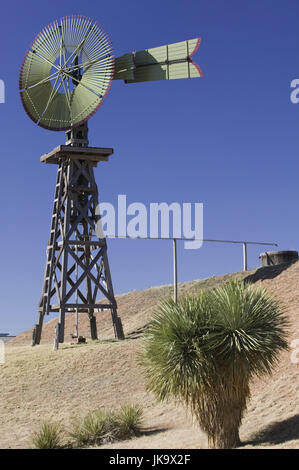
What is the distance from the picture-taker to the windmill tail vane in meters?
31.9

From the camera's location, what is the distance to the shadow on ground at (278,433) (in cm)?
1480

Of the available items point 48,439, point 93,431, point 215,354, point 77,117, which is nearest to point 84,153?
point 77,117

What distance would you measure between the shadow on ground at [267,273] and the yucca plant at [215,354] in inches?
649

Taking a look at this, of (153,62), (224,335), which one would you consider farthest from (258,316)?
(153,62)

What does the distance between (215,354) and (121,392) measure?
872 cm

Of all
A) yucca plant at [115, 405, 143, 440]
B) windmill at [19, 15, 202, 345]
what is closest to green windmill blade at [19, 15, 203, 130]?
windmill at [19, 15, 202, 345]

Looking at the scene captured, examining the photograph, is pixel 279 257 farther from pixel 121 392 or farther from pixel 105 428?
pixel 105 428

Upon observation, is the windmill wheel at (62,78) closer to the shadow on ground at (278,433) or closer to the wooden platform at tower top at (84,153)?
the wooden platform at tower top at (84,153)

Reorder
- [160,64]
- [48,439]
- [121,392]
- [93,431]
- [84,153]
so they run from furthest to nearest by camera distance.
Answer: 1. [160,64]
2. [84,153]
3. [121,392]
4. [93,431]
5. [48,439]

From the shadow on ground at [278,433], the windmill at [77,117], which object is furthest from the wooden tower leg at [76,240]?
the shadow on ground at [278,433]

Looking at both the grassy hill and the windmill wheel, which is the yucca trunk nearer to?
the grassy hill

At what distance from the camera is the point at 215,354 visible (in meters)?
14.5

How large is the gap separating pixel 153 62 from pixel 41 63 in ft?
20.9

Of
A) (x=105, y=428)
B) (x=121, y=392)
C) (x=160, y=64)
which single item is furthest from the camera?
→ (x=160, y=64)
